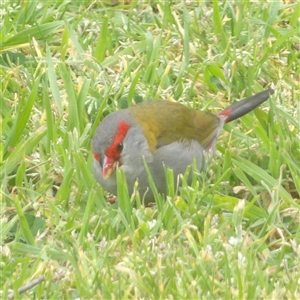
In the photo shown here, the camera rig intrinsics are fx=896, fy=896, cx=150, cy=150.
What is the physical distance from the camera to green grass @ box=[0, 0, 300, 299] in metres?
4.05

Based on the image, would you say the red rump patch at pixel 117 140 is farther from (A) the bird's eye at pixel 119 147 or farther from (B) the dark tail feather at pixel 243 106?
(B) the dark tail feather at pixel 243 106

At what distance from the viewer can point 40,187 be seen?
5027mm

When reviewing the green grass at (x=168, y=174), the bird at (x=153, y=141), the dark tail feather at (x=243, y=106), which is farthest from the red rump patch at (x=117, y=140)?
the dark tail feather at (x=243, y=106)

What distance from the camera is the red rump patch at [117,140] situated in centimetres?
487

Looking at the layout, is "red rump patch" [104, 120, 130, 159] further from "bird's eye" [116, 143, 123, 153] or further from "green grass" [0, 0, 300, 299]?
"green grass" [0, 0, 300, 299]

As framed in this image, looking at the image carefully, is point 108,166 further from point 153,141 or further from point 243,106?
point 243,106

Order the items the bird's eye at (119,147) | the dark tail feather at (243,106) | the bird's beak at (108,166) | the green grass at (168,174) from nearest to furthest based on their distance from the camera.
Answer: the green grass at (168,174)
the bird's beak at (108,166)
the bird's eye at (119,147)
the dark tail feather at (243,106)

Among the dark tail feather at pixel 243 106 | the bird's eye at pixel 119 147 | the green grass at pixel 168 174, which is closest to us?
the green grass at pixel 168 174

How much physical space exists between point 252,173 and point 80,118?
46.4 inches

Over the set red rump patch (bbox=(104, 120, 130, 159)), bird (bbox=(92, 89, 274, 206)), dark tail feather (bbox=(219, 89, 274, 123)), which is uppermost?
red rump patch (bbox=(104, 120, 130, 159))

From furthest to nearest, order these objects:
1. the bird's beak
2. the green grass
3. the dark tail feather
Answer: the dark tail feather, the bird's beak, the green grass

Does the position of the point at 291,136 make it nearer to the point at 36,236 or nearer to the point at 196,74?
the point at 196,74

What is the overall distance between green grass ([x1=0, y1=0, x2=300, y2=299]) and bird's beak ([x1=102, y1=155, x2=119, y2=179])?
137 mm

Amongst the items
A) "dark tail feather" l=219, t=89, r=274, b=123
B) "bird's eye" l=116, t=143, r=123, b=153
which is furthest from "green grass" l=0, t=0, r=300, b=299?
"bird's eye" l=116, t=143, r=123, b=153
